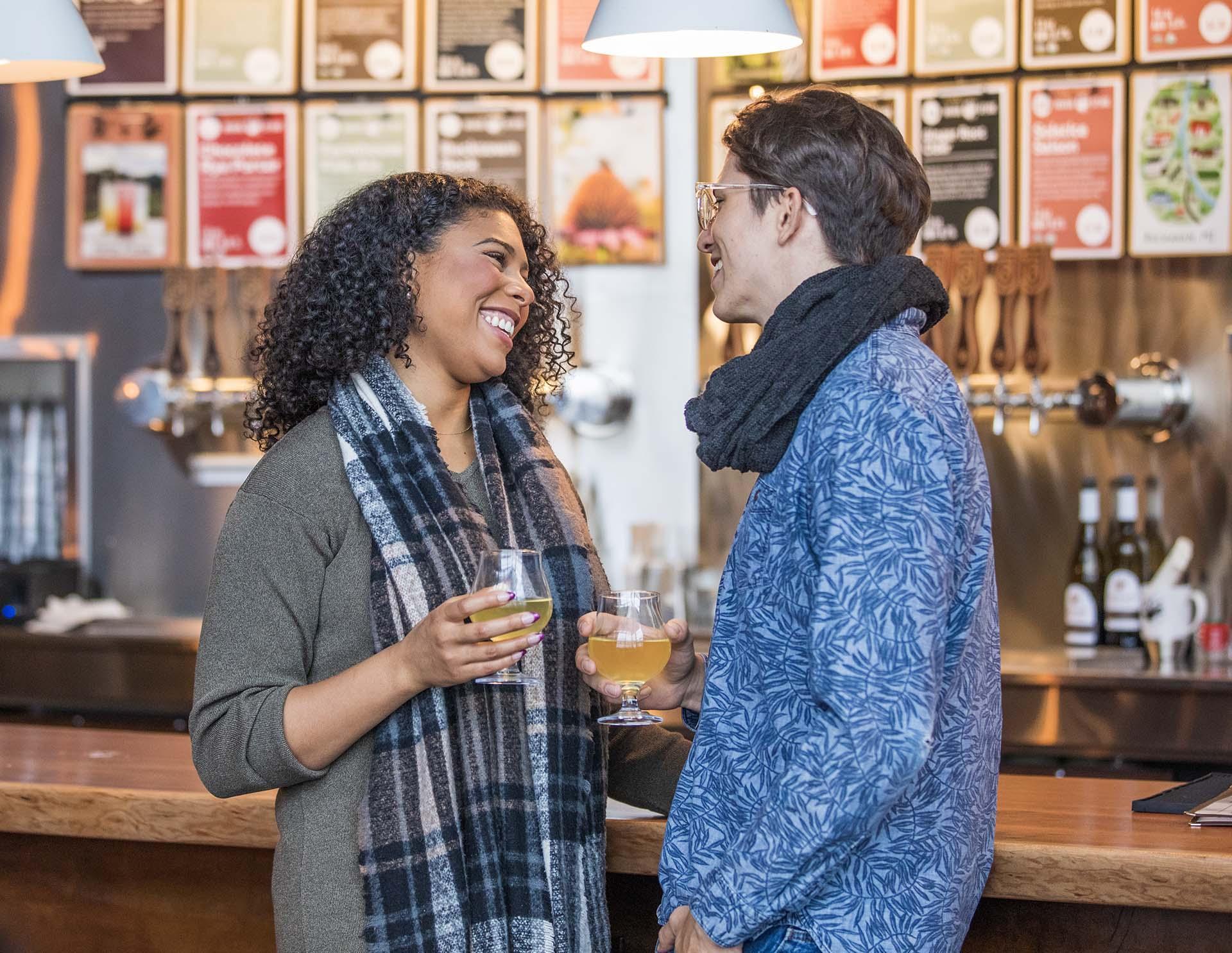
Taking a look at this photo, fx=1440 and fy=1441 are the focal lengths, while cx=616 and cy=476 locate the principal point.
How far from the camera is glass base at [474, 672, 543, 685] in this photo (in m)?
1.58

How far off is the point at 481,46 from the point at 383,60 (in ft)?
0.97

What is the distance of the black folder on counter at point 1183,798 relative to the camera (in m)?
1.88

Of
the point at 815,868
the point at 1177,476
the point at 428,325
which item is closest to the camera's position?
the point at 815,868

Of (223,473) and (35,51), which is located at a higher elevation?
(35,51)

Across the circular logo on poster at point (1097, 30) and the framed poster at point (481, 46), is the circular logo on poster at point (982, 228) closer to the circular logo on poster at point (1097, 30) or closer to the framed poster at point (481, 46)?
the circular logo on poster at point (1097, 30)

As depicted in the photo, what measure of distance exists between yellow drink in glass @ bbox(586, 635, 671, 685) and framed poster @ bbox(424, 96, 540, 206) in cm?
266

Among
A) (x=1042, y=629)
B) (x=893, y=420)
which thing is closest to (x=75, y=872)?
(x=893, y=420)

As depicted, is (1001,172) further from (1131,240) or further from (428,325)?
(428,325)

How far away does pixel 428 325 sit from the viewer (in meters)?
1.80

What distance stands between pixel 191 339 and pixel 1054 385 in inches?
96.3

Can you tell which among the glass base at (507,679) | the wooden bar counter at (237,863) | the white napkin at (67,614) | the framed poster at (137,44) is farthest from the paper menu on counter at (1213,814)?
the framed poster at (137,44)

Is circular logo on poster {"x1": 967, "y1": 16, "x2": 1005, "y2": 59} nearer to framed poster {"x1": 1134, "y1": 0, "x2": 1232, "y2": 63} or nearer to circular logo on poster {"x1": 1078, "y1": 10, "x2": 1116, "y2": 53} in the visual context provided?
circular logo on poster {"x1": 1078, "y1": 10, "x2": 1116, "y2": 53}

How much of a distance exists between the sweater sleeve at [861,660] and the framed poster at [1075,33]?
285cm

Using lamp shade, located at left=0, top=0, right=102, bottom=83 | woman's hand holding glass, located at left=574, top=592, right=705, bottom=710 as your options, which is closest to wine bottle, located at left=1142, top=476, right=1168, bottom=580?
woman's hand holding glass, located at left=574, top=592, right=705, bottom=710
